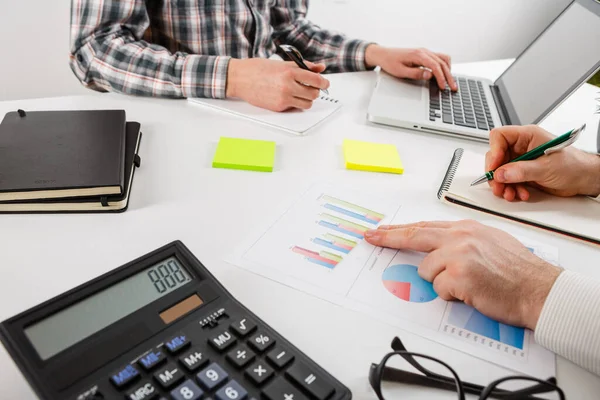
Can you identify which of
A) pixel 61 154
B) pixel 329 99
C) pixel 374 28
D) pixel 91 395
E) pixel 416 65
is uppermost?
pixel 374 28

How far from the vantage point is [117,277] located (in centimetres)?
48

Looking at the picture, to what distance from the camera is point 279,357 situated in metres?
0.44

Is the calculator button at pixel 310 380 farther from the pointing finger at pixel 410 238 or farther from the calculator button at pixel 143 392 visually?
the pointing finger at pixel 410 238

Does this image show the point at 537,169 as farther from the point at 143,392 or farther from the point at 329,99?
the point at 143,392

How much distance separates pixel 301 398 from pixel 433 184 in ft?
1.59

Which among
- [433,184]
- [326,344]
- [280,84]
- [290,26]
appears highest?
[290,26]

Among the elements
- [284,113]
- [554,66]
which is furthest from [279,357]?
[554,66]

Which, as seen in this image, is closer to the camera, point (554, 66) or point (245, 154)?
point (245, 154)

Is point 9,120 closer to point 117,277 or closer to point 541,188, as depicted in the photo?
point 117,277

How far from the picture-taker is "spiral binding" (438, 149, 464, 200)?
2.48 ft

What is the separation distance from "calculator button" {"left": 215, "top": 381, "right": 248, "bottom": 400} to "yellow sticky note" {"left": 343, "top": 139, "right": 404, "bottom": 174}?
470 millimetres

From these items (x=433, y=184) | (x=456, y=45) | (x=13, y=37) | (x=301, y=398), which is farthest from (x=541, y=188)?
(x=456, y=45)

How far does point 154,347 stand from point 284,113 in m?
0.61

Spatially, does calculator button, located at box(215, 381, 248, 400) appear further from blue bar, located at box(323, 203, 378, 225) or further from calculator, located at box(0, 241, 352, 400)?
blue bar, located at box(323, 203, 378, 225)
